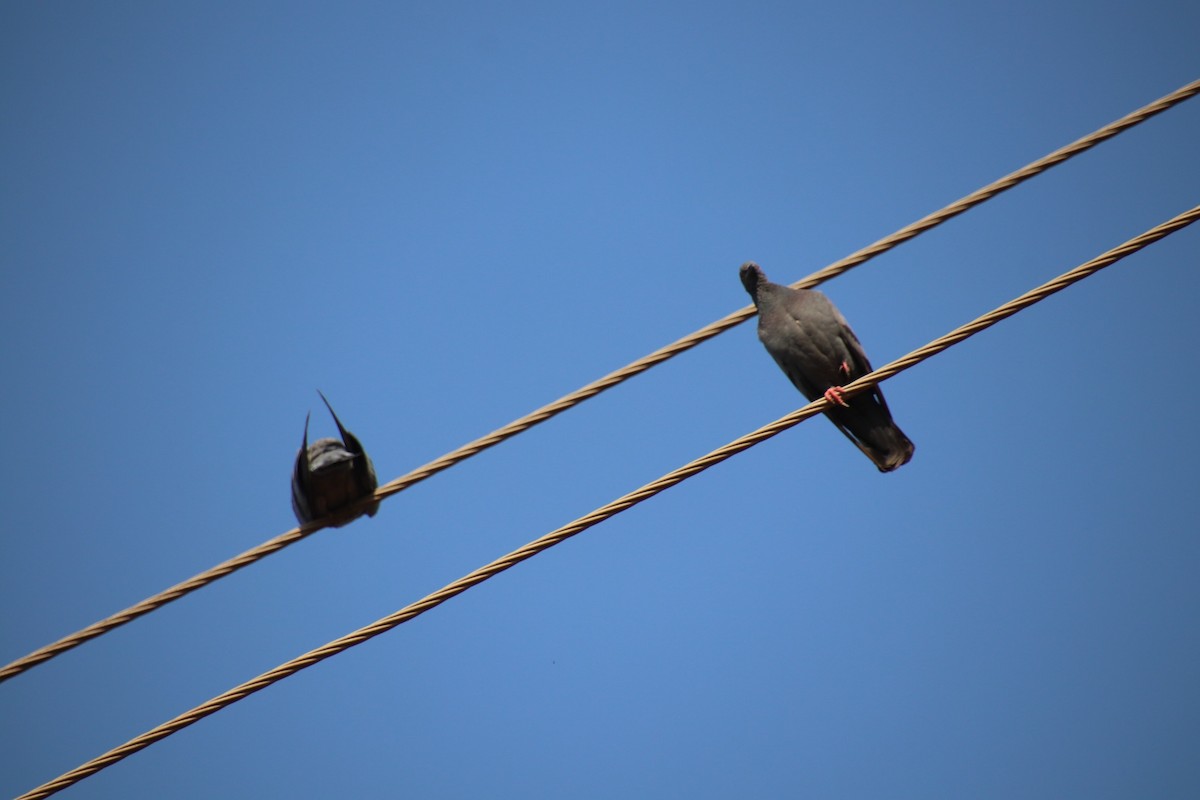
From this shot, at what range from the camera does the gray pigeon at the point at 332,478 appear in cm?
503

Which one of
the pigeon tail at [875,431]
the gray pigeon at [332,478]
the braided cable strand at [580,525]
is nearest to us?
the braided cable strand at [580,525]

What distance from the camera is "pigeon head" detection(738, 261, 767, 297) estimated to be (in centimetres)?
659

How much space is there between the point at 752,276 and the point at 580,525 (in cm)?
306

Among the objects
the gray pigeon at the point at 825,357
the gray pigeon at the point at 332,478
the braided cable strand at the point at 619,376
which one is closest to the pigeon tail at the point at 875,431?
the gray pigeon at the point at 825,357

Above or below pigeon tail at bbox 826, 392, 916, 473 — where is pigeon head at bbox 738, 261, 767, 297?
above

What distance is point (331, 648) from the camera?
3.89 m

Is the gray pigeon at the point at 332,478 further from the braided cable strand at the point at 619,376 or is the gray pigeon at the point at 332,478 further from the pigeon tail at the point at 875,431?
the pigeon tail at the point at 875,431

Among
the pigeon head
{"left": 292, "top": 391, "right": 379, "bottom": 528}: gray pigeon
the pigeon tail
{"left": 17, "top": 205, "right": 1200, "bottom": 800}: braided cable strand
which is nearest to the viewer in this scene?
{"left": 17, "top": 205, "right": 1200, "bottom": 800}: braided cable strand

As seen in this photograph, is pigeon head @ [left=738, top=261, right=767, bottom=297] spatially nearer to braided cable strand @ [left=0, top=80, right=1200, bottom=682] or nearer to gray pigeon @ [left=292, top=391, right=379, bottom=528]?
braided cable strand @ [left=0, top=80, right=1200, bottom=682]

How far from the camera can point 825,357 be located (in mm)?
6117

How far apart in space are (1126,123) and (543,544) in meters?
2.94

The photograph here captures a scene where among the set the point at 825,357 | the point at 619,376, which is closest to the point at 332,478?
the point at 619,376

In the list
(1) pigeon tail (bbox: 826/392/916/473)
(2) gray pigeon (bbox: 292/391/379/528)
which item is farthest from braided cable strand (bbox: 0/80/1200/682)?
(1) pigeon tail (bbox: 826/392/916/473)

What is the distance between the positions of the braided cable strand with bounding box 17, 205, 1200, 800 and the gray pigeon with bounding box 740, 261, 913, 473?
150 centimetres
